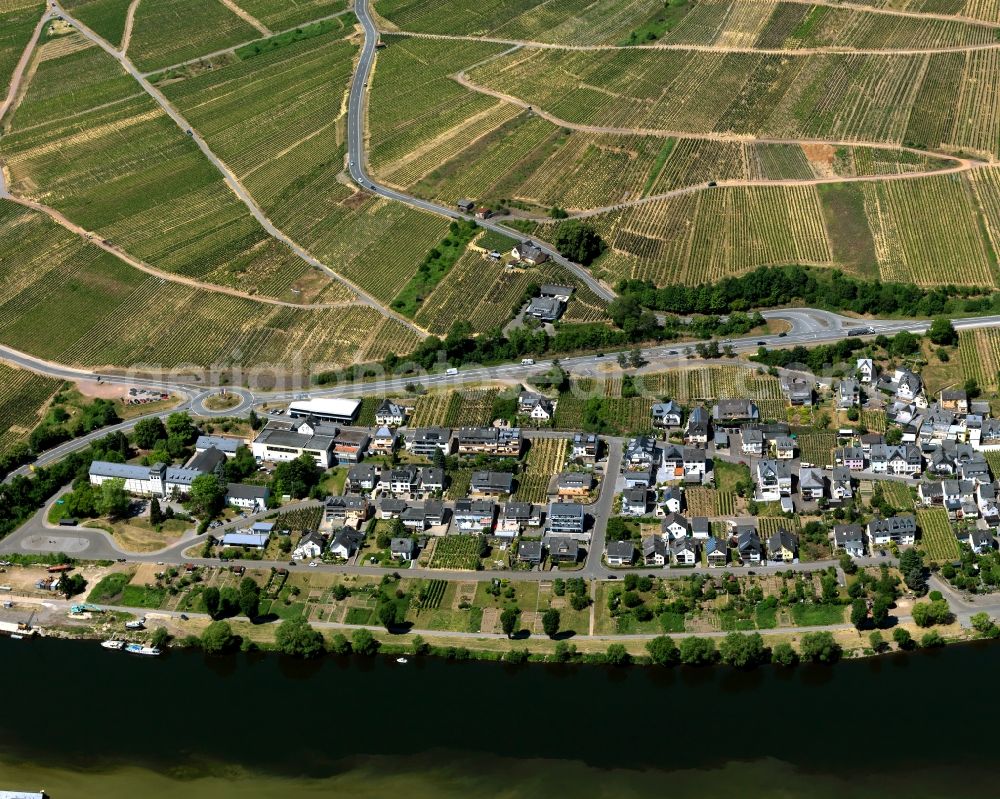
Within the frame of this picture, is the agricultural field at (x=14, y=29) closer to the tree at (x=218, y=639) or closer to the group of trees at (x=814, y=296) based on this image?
the group of trees at (x=814, y=296)

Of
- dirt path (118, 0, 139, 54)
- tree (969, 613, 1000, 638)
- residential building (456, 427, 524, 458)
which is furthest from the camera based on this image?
dirt path (118, 0, 139, 54)

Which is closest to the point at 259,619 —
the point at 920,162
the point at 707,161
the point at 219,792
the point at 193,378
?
the point at 219,792

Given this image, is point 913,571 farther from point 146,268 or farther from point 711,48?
point 711,48

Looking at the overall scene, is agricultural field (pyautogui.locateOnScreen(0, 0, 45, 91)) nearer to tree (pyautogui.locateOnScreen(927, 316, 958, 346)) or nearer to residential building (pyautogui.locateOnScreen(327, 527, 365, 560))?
residential building (pyautogui.locateOnScreen(327, 527, 365, 560))

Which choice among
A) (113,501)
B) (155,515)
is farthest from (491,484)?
(113,501)

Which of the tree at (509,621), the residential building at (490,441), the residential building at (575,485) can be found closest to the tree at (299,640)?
the tree at (509,621)

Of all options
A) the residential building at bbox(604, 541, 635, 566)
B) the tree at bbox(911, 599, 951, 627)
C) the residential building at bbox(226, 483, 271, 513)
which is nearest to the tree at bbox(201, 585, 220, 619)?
the residential building at bbox(226, 483, 271, 513)
